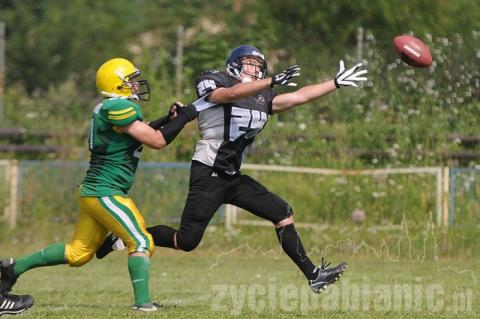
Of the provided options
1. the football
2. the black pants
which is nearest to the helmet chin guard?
the black pants

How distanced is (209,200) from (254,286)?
6.08 feet

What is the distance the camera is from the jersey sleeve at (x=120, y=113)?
687 cm

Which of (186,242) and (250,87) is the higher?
(250,87)

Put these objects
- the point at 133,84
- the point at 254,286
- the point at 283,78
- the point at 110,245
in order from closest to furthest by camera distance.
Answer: the point at 133,84 → the point at 283,78 → the point at 110,245 → the point at 254,286

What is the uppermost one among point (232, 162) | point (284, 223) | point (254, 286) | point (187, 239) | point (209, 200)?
point (232, 162)

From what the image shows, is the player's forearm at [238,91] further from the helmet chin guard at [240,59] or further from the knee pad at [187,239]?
the knee pad at [187,239]

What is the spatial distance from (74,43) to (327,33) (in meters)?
10.6

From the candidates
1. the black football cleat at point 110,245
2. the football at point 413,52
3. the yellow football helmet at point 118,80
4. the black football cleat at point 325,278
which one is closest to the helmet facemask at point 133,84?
the yellow football helmet at point 118,80

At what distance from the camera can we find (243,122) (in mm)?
7645

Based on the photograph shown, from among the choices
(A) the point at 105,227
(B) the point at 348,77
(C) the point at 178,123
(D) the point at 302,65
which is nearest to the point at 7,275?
(A) the point at 105,227

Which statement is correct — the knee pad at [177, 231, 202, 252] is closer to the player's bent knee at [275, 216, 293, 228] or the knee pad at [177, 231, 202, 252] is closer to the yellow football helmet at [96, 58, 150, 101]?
the player's bent knee at [275, 216, 293, 228]

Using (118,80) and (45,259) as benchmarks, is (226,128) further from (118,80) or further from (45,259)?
(45,259)

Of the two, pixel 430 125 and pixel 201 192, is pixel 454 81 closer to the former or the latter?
pixel 430 125

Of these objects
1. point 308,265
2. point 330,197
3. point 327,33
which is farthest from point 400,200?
point 327,33
